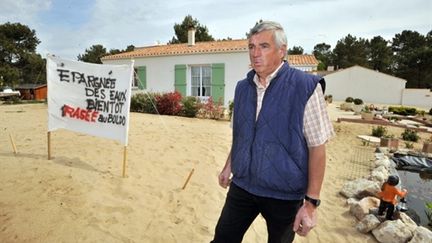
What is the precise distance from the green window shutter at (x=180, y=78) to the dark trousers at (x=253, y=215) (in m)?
13.0

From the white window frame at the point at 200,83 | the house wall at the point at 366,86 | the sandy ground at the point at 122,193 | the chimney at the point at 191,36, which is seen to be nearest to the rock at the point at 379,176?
the sandy ground at the point at 122,193

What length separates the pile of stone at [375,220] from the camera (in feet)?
9.68

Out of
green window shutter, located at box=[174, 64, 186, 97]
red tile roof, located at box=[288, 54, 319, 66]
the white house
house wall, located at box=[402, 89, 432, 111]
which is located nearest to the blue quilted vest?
the white house

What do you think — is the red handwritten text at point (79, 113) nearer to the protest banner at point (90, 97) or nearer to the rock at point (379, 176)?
the protest banner at point (90, 97)

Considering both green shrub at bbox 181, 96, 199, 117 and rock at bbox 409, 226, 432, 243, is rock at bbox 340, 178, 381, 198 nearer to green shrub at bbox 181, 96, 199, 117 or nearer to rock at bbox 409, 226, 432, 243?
rock at bbox 409, 226, 432, 243

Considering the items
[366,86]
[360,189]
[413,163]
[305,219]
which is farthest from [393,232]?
[366,86]

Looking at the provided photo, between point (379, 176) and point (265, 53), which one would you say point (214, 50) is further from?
point (265, 53)

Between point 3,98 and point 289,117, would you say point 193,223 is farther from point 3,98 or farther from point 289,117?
point 3,98

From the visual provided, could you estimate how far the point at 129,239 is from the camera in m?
2.78

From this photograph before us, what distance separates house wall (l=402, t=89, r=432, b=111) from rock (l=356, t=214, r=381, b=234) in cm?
2941

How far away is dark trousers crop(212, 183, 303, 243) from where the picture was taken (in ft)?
5.38

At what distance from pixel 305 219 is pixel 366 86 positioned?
32.4 metres

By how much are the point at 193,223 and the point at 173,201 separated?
54 centimetres

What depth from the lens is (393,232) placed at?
2992 millimetres
